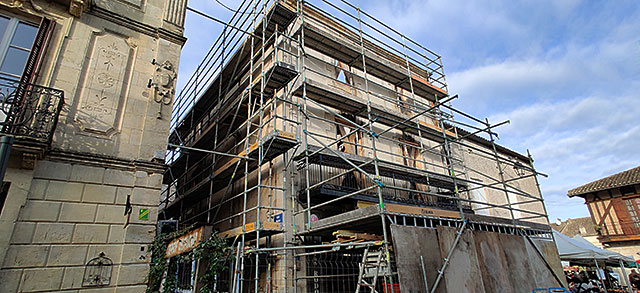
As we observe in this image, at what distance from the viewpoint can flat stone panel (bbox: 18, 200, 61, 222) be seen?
5625 mm

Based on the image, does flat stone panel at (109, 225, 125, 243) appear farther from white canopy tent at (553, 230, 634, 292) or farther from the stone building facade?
white canopy tent at (553, 230, 634, 292)

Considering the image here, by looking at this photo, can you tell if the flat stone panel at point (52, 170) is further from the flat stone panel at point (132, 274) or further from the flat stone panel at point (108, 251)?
the flat stone panel at point (132, 274)

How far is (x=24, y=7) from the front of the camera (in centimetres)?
661

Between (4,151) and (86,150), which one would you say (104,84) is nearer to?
(86,150)

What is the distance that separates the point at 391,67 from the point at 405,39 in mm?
3630

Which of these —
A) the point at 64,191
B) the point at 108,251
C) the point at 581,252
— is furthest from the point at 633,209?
the point at 64,191

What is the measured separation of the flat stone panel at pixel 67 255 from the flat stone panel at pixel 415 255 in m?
5.81

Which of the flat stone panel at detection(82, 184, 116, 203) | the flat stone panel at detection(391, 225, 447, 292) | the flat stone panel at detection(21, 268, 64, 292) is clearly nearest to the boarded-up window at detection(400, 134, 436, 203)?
the flat stone panel at detection(391, 225, 447, 292)

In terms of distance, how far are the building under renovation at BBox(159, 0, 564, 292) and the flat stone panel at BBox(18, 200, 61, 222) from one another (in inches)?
129

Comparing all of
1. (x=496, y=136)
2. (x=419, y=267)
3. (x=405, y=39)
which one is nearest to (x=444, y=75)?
(x=405, y=39)

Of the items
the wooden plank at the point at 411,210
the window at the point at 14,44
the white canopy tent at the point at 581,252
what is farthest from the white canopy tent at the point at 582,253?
the window at the point at 14,44

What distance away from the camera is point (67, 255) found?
18.9 ft

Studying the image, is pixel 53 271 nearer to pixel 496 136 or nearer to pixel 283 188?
pixel 283 188

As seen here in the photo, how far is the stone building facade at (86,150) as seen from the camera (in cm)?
559
